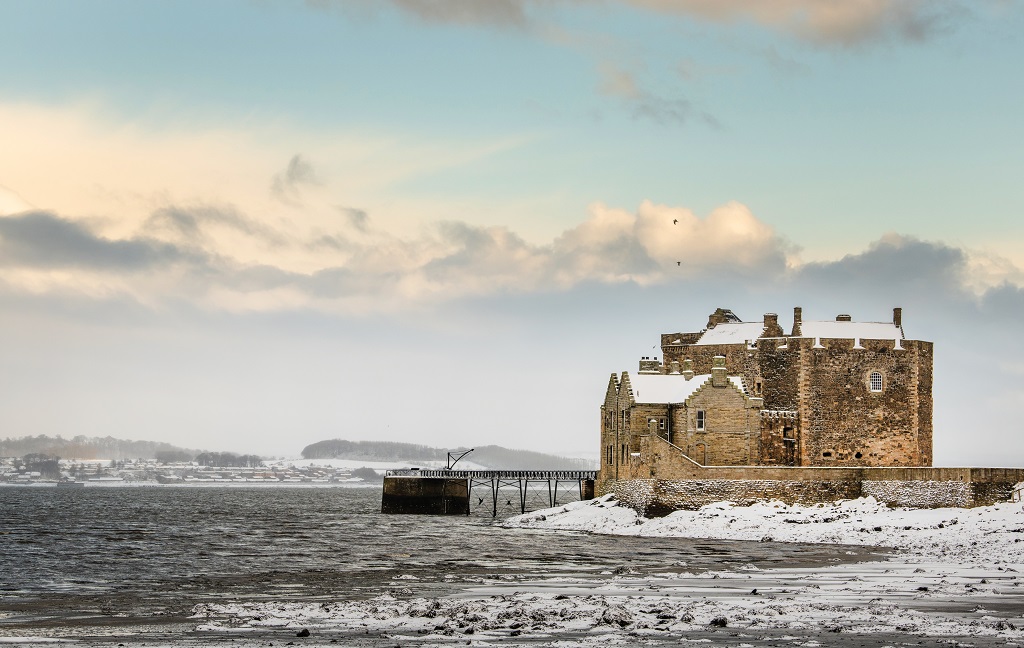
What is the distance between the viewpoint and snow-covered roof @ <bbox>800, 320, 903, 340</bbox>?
274ft

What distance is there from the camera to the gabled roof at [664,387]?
81.4 m

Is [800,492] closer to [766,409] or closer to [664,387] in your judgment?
[766,409]

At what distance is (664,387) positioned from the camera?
3243 inches

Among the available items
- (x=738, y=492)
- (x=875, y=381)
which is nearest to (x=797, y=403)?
(x=875, y=381)

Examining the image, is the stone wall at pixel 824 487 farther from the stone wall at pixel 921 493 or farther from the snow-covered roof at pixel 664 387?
the snow-covered roof at pixel 664 387

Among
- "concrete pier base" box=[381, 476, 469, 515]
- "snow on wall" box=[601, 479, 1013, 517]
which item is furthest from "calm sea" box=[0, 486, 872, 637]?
"concrete pier base" box=[381, 476, 469, 515]

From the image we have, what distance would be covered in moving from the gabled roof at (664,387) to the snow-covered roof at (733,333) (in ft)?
18.6

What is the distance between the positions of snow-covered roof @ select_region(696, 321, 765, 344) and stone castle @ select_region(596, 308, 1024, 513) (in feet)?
0.40

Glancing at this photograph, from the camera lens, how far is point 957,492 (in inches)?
2633

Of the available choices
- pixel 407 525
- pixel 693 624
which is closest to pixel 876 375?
pixel 407 525

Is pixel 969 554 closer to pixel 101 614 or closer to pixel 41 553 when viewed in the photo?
pixel 101 614

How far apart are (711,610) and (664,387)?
50805mm

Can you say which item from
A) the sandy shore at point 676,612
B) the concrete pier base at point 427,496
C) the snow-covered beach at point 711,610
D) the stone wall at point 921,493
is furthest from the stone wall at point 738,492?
the concrete pier base at point 427,496

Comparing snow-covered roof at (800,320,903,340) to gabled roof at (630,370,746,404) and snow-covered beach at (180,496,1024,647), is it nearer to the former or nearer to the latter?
gabled roof at (630,370,746,404)
